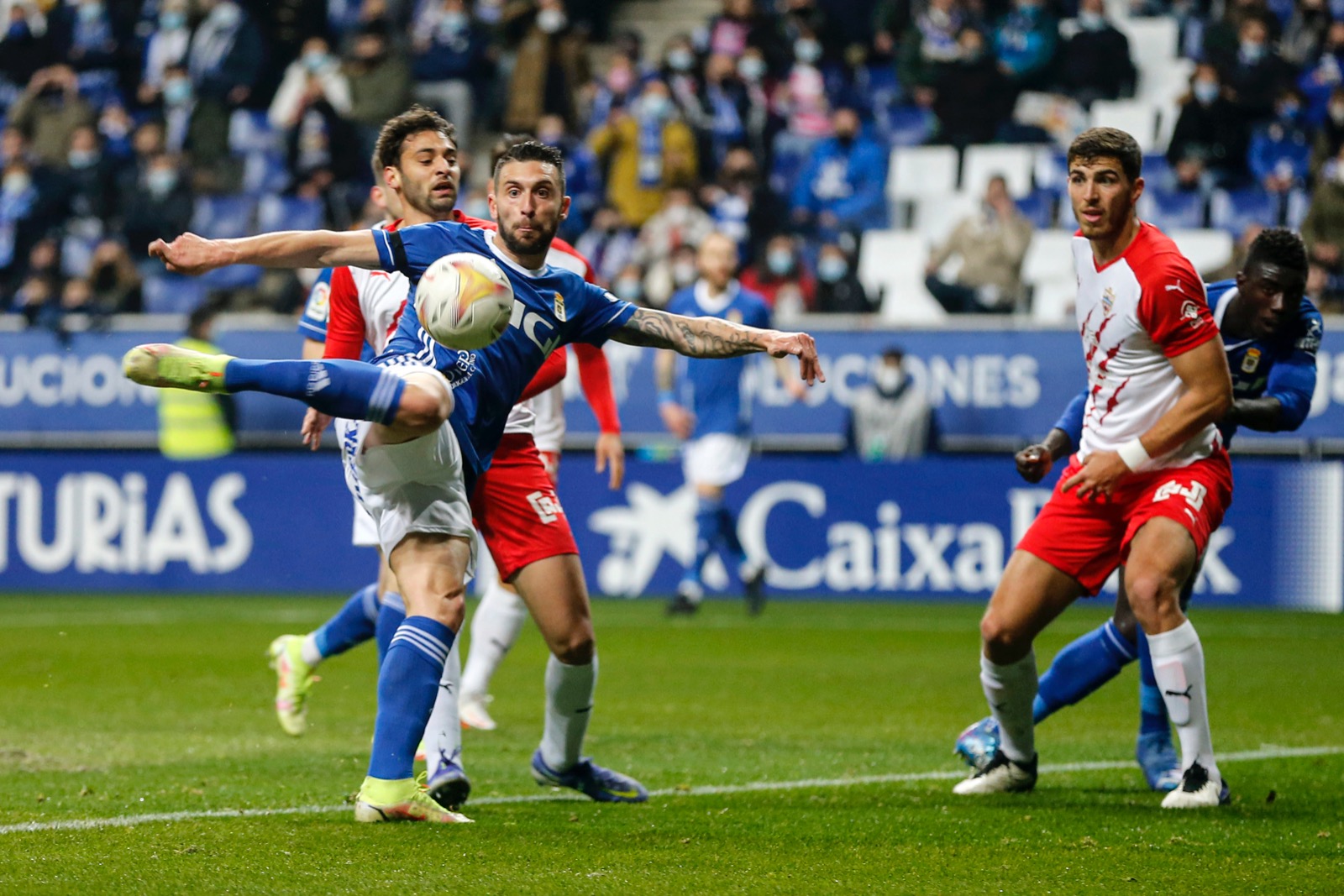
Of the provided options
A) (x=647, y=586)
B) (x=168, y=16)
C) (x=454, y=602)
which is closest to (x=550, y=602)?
(x=454, y=602)

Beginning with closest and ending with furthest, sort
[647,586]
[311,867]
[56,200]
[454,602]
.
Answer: [311,867]
[454,602]
[647,586]
[56,200]

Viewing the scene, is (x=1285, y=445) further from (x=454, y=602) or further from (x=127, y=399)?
(x=454, y=602)

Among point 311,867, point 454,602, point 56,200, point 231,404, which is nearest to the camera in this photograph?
→ point 311,867

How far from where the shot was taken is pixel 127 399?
1723 cm

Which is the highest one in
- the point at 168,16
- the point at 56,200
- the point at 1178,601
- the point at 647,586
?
the point at 168,16

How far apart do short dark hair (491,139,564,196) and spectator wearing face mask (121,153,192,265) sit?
47.4 ft

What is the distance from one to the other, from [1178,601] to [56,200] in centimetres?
Answer: 1626

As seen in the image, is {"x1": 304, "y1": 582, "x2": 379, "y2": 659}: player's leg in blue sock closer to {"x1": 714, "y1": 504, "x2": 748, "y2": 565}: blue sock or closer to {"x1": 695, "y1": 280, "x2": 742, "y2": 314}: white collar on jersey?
{"x1": 695, "y1": 280, "x2": 742, "y2": 314}: white collar on jersey

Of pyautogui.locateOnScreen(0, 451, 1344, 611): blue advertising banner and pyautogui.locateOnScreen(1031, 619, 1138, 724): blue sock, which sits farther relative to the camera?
pyautogui.locateOnScreen(0, 451, 1344, 611): blue advertising banner

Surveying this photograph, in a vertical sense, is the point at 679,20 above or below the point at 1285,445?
above

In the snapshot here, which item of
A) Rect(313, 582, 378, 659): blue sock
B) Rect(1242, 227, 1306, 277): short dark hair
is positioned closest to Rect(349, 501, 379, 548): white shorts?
Rect(313, 582, 378, 659): blue sock

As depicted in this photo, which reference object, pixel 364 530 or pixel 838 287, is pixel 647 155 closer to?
pixel 838 287

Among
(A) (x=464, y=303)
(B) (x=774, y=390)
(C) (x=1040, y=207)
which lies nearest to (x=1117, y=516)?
(A) (x=464, y=303)

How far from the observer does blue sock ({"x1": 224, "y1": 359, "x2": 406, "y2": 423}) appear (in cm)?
509
